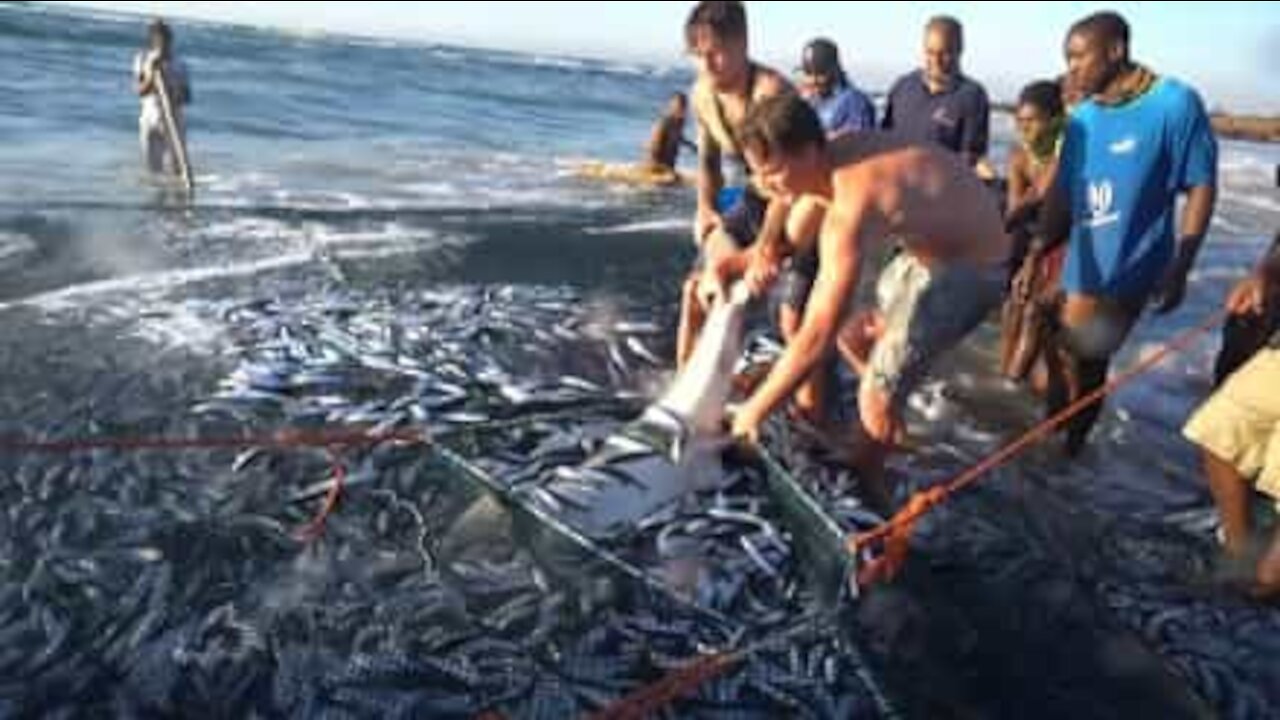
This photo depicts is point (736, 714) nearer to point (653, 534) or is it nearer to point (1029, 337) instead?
point (653, 534)

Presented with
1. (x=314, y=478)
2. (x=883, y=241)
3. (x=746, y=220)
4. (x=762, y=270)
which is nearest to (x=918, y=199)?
(x=883, y=241)

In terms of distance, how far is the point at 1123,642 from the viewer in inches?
200

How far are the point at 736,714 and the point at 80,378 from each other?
488 cm

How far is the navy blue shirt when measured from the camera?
8609 mm

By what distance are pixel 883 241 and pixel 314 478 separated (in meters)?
3.04

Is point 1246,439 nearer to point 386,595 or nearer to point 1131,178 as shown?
point 1131,178

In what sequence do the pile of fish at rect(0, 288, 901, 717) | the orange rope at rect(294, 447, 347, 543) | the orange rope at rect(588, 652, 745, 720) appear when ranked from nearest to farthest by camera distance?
the orange rope at rect(588, 652, 745, 720) → the pile of fish at rect(0, 288, 901, 717) → the orange rope at rect(294, 447, 347, 543)

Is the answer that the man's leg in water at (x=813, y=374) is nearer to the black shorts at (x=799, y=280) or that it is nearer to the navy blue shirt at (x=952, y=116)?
the black shorts at (x=799, y=280)

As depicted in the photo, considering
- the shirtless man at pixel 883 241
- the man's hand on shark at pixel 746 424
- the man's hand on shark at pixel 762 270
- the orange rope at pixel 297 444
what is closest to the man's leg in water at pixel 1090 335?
the shirtless man at pixel 883 241

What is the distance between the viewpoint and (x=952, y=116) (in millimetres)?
8625

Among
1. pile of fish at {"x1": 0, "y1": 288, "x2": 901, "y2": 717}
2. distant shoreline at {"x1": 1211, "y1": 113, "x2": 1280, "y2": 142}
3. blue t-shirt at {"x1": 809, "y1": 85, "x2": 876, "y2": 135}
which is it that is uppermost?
blue t-shirt at {"x1": 809, "y1": 85, "x2": 876, "y2": 135}

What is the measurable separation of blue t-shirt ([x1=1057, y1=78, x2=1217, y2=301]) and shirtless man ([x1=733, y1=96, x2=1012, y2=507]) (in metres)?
0.86

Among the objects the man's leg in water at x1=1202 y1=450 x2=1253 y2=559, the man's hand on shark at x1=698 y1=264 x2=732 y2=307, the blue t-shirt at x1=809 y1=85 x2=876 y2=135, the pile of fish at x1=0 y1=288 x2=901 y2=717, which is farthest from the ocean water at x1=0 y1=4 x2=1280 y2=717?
the blue t-shirt at x1=809 y1=85 x2=876 y2=135

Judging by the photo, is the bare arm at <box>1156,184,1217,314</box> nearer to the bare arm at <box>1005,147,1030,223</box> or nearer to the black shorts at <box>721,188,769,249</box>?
the black shorts at <box>721,188,769,249</box>
